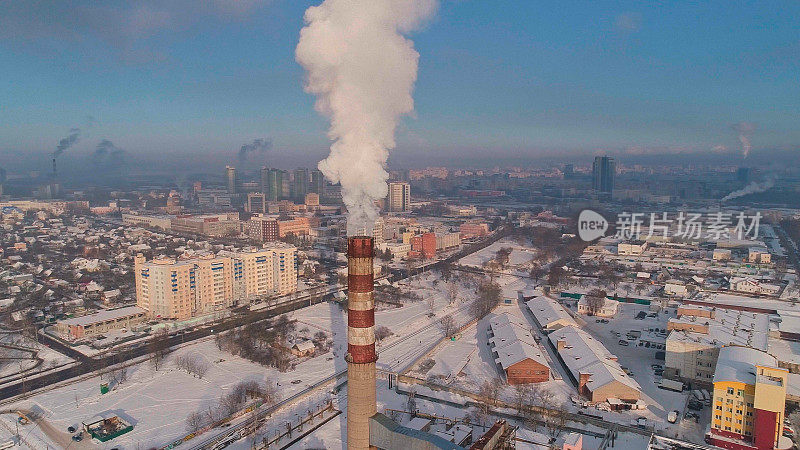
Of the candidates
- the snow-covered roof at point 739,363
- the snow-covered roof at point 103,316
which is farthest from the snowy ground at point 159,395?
the snow-covered roof at point 739,363

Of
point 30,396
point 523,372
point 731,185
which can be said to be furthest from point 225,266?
point 731,185

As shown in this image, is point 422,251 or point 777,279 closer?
point 777,279

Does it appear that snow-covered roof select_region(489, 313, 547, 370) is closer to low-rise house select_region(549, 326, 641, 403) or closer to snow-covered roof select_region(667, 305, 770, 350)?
low-rise house select_region(549, 326, 641, 403)

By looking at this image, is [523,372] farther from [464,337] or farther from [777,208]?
[777,208]

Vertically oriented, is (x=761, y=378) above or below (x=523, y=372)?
above

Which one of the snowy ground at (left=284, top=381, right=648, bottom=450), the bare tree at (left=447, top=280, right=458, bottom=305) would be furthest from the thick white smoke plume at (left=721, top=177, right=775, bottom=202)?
the snowy ground at (left=284, top=381, right=648, bottom=450)

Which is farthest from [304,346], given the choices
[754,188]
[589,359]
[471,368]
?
[754,188]
